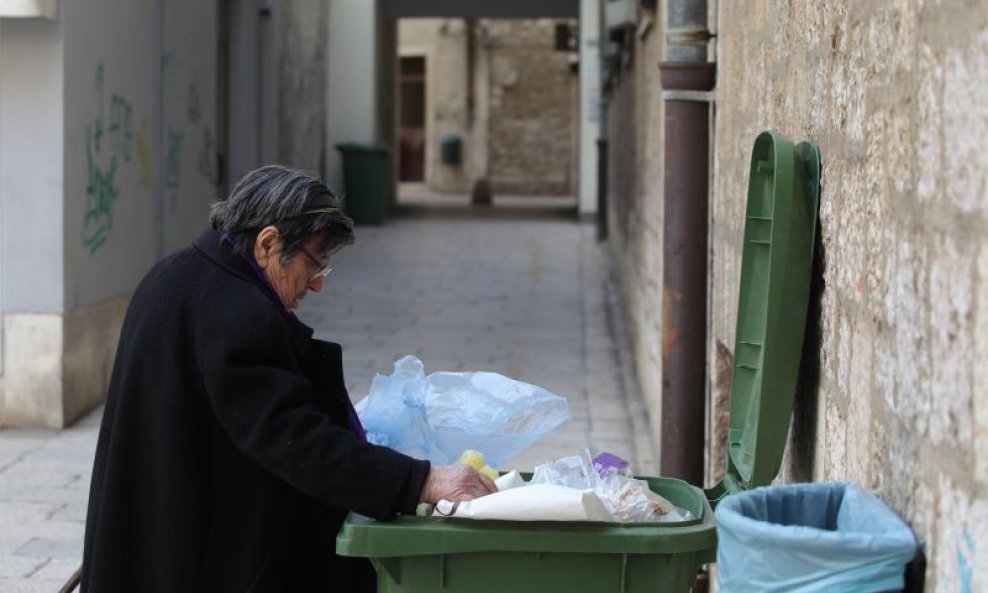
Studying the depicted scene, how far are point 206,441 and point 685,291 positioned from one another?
272cm

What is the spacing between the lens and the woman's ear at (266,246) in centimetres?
313

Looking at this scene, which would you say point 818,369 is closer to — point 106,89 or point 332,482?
point 332,482

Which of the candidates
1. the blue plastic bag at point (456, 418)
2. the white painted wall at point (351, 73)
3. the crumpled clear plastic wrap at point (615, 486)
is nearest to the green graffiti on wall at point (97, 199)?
the blue plastic bag at point (456, 418)

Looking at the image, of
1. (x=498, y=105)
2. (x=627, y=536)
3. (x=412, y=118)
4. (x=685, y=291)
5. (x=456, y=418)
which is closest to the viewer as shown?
(x=627, y=536)

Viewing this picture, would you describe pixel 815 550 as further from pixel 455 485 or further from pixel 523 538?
pixel 455 485

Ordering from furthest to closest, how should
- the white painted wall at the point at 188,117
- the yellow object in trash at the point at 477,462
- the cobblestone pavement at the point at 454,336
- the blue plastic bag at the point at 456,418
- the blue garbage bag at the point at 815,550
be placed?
1. the white painted wall at the point at 188,117
2. the cobblestone pavement at the point at 454,336
3. the blue plastic bag at the point at 456,418
4. the yellow object in trash at the point at 477,462
5. the blue garbage bag at the point at 815,550

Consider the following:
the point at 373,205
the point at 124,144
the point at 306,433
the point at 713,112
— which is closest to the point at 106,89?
the point at 124,144

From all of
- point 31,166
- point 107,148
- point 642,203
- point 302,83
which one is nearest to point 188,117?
point 107,148

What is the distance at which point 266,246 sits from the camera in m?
3.14

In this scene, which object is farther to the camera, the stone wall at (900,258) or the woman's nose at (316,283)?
the woman's nose at (316,283)

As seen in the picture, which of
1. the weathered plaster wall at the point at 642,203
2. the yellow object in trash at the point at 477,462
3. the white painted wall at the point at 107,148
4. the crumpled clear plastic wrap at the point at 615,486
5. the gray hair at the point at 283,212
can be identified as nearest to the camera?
the crumpled clear plastic wrap at the point at 615,486

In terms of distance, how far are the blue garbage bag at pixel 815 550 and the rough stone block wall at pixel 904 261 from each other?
4 cm

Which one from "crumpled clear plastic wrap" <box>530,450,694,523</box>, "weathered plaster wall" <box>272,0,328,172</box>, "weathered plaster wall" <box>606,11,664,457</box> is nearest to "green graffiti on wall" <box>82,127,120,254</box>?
"weathered plaster wall" <box>606,11,664,457</box>

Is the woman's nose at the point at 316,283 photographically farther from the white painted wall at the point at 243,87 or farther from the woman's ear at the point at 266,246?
the white painted wall at the point at 243,87
